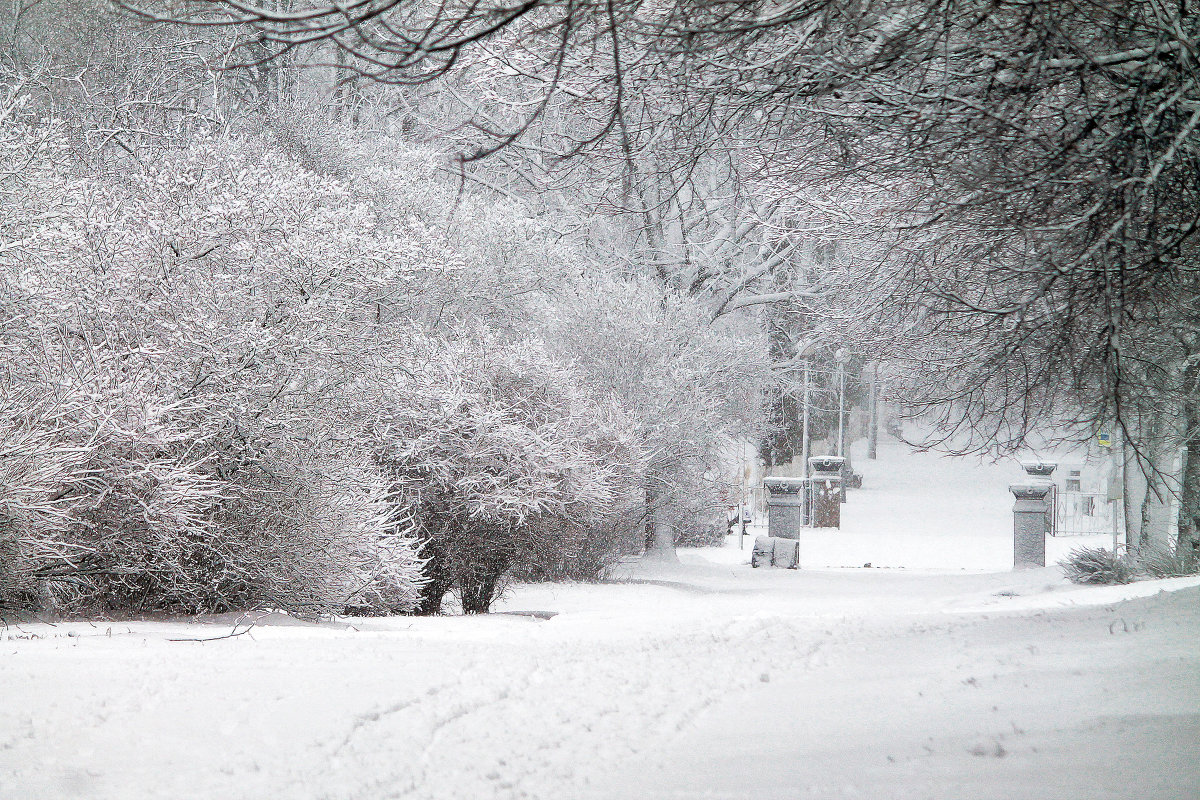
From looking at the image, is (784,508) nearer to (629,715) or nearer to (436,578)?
(436,578)

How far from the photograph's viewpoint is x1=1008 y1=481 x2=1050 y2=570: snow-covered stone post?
2181cm

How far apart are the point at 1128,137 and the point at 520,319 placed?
17354mm

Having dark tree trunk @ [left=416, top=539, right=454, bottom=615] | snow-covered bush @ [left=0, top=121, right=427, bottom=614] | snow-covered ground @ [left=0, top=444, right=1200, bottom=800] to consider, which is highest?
snow-covered bush @ [left=0, top=121, right=427, bottom=614]

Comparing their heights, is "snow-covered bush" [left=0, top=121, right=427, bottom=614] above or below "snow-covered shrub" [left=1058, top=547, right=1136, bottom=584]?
above

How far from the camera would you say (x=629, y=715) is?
16.1ft

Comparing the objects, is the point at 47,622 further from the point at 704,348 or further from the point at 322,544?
the point at 704,348

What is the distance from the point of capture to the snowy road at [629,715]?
357cm

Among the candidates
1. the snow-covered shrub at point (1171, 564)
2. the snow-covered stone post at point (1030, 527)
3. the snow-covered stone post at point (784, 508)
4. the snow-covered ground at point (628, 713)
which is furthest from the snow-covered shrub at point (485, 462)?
the snow-covered stone post at point (1030, 527)

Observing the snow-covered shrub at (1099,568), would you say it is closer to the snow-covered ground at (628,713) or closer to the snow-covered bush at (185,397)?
the snow-covered ground at (628,713)

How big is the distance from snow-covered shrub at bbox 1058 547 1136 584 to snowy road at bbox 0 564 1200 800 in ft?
20.1

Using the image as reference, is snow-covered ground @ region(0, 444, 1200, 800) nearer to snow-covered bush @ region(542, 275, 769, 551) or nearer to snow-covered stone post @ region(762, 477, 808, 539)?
snow-covered bush @ region(542, 275, 769, 551)

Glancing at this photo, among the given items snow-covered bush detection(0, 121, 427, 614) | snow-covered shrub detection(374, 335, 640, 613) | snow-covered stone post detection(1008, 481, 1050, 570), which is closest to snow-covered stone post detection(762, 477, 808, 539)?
snow-covered stone post detection(1008, 481, 1050, 570)

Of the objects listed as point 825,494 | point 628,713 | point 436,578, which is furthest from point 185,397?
point 825,494

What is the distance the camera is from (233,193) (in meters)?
12.8
